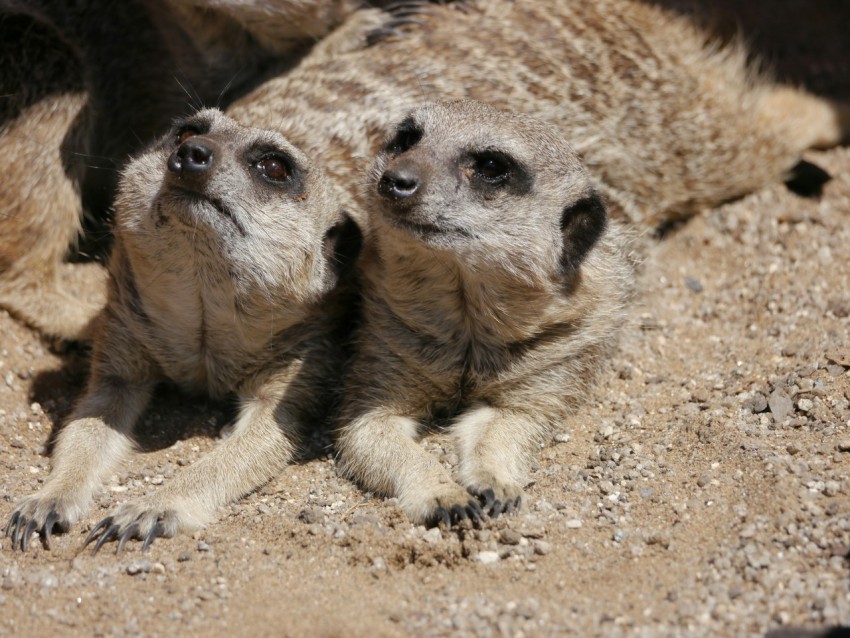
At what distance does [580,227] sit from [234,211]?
1.02 m

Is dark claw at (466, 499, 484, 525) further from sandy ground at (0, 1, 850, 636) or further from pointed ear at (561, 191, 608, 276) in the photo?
pointed ear at (561, 191, 608, 276)

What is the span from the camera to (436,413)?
3574 mm

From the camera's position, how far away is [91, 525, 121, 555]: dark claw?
291cm

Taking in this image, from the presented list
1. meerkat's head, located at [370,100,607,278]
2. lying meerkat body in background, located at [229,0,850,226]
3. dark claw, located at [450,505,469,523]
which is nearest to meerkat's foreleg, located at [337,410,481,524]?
dark claw, located at [450,505,469,523]

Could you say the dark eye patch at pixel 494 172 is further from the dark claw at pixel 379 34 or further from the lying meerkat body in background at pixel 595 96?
the dark claw at pixel 379 34

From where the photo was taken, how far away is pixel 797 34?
5.93 m

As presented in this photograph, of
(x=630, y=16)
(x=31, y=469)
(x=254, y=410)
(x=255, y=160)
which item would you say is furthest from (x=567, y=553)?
(x=630, y=16)

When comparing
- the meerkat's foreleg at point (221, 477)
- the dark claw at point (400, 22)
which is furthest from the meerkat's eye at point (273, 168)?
the dark claw at point (400, 22)

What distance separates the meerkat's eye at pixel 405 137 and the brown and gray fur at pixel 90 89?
1.02m

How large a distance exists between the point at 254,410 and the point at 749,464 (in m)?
1.51

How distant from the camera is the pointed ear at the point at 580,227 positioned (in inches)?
127

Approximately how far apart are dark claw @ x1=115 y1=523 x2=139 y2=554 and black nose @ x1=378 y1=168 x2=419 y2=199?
1.12 metres

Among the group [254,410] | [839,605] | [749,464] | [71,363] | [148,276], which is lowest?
[71,363]

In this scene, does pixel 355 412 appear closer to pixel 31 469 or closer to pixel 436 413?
pixel 436 413
